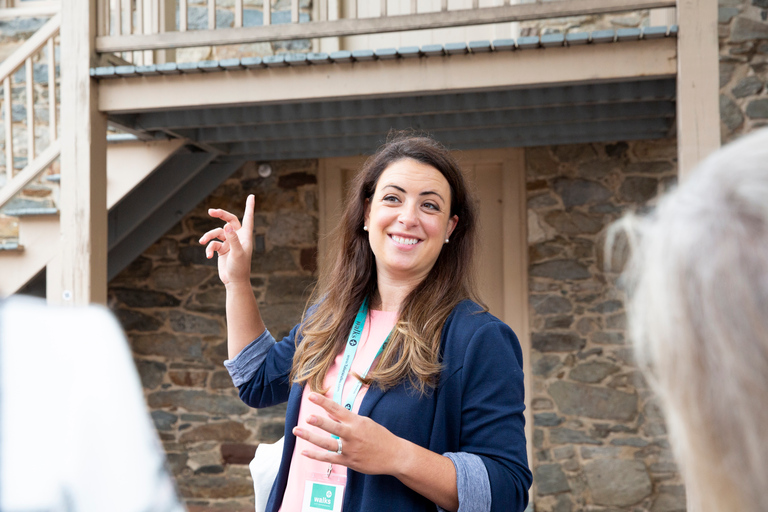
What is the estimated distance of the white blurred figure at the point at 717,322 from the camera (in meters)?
0.42

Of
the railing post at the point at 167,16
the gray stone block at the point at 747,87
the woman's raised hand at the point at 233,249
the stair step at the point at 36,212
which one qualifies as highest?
the railing post at the point at 167,16

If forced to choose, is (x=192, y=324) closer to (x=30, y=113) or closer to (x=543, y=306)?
(x=30, y=113)

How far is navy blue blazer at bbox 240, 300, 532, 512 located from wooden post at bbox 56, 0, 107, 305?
Result: 93.4 inches

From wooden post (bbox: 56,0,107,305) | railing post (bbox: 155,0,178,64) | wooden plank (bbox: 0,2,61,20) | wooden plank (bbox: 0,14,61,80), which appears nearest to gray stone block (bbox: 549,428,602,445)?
wooden post (bbox: 56,0,107,305)

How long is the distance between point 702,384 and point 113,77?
3.41 m

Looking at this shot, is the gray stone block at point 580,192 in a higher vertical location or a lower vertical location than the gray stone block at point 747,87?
lower

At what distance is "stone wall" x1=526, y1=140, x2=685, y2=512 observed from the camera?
4.46 meters

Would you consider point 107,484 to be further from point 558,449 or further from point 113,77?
point 558,449

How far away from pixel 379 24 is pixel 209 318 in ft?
9.57

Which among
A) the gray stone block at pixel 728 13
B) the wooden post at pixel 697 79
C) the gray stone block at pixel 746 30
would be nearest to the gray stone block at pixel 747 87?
the gray stone block at pixel 746 30

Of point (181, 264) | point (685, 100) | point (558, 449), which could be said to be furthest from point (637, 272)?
point (181, 264)

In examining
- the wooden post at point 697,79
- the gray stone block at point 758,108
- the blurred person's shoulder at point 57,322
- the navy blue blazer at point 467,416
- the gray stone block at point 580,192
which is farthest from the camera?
the gray stone block at point 580,192

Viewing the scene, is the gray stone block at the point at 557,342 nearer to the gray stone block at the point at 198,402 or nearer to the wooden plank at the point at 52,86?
the gray stone block at the point at 198,402

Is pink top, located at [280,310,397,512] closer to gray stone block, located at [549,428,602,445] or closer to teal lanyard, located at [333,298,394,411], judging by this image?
teal lanyard, located at [333,298,394,411]
